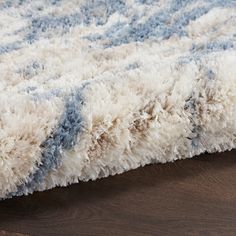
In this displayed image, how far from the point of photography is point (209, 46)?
85 cm

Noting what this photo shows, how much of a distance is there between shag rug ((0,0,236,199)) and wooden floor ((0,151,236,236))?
21mm

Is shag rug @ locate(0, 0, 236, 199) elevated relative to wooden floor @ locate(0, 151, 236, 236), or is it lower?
elevated

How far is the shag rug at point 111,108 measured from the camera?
2.10 ft

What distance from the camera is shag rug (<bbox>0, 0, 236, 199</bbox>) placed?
0.64m

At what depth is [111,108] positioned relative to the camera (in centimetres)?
67

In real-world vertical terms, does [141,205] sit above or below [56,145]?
below

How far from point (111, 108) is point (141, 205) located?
16 cm

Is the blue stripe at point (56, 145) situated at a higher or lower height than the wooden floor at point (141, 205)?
higher

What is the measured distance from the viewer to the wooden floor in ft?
2.06

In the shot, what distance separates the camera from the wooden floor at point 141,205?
0.63m

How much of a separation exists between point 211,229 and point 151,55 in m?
0.38

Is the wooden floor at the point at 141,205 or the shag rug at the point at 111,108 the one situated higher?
the shag rug at the point at 111,108

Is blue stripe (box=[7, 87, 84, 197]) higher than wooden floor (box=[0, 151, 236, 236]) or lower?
higher

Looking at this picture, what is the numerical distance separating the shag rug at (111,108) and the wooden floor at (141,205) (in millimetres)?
21
